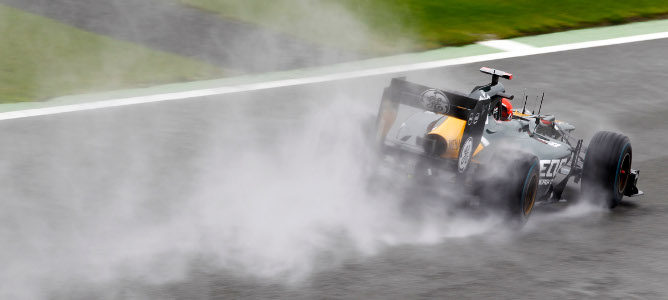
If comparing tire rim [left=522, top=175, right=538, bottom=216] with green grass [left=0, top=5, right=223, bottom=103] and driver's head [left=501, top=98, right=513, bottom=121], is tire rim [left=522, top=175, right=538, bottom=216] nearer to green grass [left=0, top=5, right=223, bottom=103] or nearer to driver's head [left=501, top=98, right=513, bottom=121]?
driver's head [left=501, top=98, right=513, bottom=121]

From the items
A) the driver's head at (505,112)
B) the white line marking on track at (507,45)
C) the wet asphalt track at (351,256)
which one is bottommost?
the wet asphalt track at (351,256)

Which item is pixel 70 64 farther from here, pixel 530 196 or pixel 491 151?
pixel 530 196

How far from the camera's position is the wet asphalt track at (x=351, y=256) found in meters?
7.51

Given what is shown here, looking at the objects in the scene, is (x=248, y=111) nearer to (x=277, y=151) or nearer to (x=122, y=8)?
(x=277, y=151)

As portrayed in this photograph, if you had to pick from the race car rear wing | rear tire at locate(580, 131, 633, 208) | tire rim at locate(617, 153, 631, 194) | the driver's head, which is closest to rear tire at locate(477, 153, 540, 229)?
the race car rear wing

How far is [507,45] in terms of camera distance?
15.3 meters

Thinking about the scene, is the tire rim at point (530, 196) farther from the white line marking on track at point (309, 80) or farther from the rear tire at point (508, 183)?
the white line marking on track at point (309, 80)

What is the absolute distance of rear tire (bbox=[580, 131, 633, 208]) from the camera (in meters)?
9.16

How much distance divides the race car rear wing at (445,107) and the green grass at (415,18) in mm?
6015

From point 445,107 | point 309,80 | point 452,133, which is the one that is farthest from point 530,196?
point 309,80

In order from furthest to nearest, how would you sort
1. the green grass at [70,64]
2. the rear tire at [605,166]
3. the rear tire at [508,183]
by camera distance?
the green grass at [70,64]
the rear tire at [605,166]
the rear tire at [508,183]

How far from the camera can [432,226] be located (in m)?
8.72

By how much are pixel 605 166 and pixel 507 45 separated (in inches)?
252

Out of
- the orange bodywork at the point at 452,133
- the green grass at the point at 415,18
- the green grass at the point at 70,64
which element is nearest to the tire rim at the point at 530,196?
the orange bodywork at the point at 452,133
